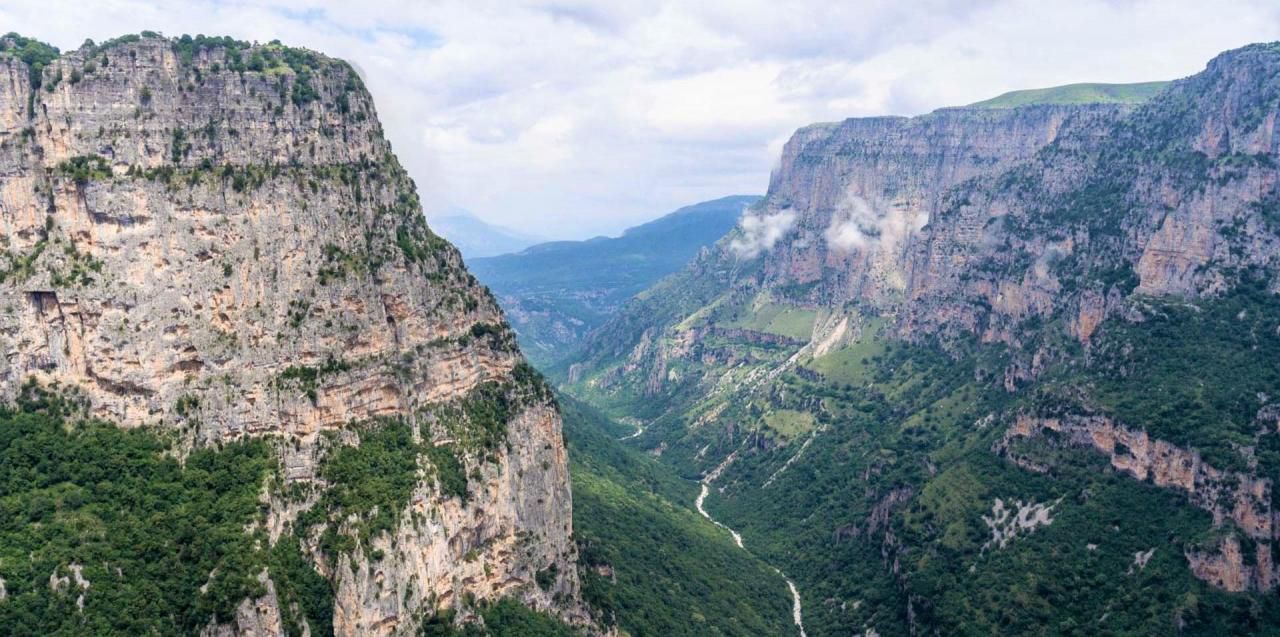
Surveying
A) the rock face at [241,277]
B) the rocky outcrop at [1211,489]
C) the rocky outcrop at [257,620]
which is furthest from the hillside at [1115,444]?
the rocky outcrop at [257,620]

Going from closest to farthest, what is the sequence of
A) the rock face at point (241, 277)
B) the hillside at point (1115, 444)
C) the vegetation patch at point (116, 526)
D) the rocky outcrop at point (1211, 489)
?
the vegetation patch at point (116, 526) → the rock face at point (241, 277) → the rocky outcrop at point (1211, 489) → the hillside at point (1115, 444)

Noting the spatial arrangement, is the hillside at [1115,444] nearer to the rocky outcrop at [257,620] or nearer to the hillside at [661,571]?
the hillside at [661,571]

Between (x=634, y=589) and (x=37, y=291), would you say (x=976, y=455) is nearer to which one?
(x=634, y=589)

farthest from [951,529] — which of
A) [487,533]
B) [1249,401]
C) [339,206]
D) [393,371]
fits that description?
[339,206]

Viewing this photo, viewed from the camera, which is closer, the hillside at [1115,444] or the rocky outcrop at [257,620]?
the rocky outcrop at [257,620]

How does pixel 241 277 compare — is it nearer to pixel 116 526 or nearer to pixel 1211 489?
pixel 116 526

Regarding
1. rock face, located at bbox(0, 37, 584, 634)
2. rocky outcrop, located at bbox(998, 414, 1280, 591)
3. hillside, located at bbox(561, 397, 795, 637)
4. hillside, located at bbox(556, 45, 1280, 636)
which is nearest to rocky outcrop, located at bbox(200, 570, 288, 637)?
rock face, located at bbox(0, 37, 584, 634)

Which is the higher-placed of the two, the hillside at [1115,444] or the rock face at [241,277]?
the rock face at [241,277]

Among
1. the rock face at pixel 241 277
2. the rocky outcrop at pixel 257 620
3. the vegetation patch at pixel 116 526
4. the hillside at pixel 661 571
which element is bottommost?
the hillside at pixel 661 571
